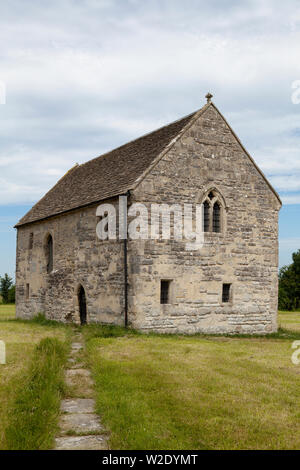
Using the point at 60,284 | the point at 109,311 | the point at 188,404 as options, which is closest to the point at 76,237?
the point at 60,284

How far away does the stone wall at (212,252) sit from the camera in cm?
1761

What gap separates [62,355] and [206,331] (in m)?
7.85

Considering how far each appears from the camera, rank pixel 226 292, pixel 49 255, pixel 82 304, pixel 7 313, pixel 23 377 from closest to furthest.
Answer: pixel 23 377, pixel 226 292, pixel 82 304, pixel 49 255, pixel 7 313

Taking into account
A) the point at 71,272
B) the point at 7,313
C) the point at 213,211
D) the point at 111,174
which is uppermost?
the point at 111,174

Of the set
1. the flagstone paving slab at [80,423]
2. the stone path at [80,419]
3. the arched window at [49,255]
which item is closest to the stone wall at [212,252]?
the stone path at [80,419]

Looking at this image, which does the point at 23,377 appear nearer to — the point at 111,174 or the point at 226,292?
the point at 226,292

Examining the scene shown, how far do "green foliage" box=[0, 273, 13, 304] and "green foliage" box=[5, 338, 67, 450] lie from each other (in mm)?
41302

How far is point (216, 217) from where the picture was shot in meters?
19.7

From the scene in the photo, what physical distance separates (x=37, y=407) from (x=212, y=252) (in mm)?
12527

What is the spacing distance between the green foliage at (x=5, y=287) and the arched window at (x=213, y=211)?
36.5m

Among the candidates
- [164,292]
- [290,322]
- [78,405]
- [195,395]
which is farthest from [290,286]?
[78,405]

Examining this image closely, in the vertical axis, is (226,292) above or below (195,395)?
above

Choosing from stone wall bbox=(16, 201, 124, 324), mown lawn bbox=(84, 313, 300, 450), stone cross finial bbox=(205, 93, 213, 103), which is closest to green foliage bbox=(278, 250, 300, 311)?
stone wall bbox=(16, 201, 124, 324)

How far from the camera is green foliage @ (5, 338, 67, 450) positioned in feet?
19.9
